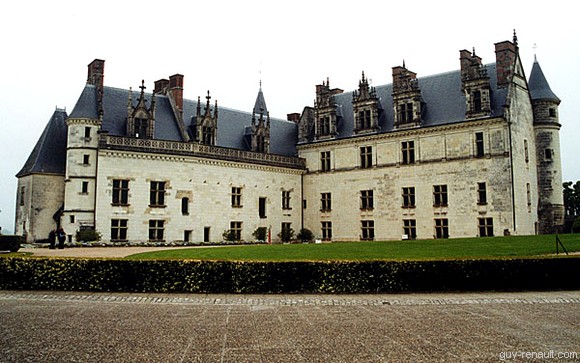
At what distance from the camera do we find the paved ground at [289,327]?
8203 millimetres

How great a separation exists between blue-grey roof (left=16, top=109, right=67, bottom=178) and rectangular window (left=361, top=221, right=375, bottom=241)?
22725 millimetres

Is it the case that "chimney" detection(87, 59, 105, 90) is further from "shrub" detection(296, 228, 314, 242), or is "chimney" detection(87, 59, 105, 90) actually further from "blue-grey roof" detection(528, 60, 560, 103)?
"blue-grey roof" detection(528, 60, 560, 103)

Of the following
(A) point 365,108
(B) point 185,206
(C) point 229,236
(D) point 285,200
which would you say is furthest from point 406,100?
A: (B) point 185,206

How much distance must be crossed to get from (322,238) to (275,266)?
1105 inches

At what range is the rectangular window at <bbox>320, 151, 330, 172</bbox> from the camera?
145 feet

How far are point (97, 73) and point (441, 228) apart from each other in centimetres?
2683

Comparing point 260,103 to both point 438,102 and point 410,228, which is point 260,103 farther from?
point 410,228

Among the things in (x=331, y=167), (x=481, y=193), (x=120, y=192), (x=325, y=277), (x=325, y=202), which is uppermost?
(x=331, y=167)

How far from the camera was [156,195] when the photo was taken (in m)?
35.9

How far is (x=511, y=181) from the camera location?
34156 millimetres

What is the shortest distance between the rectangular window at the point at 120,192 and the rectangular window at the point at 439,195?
21729 millimetres

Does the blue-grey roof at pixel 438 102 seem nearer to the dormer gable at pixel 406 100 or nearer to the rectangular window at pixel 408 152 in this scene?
the dormer gable at pixel 406 100

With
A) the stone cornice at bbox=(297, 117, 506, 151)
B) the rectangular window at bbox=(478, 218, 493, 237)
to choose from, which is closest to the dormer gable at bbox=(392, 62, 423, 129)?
the stone cornice at bbox=(297, 117, 506, 151)

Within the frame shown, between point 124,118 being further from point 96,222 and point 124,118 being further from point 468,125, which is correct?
point 468,125
